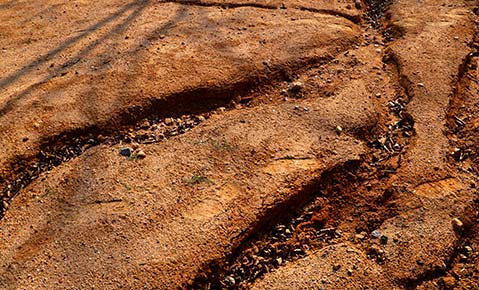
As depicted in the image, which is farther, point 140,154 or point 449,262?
point 140,154

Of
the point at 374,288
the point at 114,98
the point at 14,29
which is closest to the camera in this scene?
the point at 374,288

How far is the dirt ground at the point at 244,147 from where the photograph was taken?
2035mm

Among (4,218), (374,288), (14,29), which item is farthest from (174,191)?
(14,29)

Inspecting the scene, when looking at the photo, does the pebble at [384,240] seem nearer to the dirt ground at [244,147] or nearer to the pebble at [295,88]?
the dirt ground at [244,147]

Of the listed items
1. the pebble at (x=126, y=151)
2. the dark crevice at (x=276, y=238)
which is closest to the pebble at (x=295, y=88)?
the dark crevice at (x=276, y=238)

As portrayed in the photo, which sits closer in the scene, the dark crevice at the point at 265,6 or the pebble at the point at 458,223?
the pebble at the point at 458,223

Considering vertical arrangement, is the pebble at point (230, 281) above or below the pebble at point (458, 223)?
below

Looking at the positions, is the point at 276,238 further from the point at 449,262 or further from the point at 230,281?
the point at 449,262

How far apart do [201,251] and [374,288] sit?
682 millimetres

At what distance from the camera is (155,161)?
7.86ft

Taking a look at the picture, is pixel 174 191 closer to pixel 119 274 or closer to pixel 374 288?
pixel 119 274

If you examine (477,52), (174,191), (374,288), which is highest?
(477,52)

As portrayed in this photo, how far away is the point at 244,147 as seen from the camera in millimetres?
2424

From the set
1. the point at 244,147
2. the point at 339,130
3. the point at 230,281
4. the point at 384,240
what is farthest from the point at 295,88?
the point at 230,281
